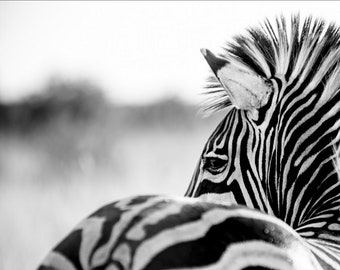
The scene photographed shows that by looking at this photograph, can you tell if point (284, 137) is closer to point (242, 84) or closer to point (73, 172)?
point (242, 84)

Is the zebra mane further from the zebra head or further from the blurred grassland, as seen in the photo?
the blurred grassland

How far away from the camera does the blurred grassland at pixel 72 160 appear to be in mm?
8836

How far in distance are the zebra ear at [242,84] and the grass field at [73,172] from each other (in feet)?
11.9

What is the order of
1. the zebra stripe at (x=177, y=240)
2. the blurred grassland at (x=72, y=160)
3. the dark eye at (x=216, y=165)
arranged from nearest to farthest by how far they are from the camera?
the zebra stripe at (x=177, y=240) < the dark eye at (x=216, y=165) < the blurred grassland at (x=72, y=160)

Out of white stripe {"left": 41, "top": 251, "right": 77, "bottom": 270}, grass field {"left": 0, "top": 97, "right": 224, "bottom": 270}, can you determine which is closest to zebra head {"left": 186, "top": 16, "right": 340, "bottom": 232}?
white stripe {"left": 41, "top": 251, "right": 77, "bottom": 270}

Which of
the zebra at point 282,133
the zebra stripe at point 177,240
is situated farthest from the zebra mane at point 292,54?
the zebra stripe at point 177,240

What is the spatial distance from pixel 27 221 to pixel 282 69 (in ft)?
22.0

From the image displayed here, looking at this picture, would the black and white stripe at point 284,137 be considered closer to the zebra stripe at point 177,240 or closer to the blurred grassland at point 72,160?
the zebra stripe at point 177,240

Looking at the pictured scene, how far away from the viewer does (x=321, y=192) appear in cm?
299

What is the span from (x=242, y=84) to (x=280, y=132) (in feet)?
1.03

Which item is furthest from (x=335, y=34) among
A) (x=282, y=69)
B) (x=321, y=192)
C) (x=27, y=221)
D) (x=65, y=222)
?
(x=27, y=221)

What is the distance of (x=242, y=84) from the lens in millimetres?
3318

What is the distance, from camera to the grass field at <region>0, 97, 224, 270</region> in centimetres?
840

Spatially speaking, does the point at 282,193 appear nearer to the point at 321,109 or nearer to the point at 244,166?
the point at 244,166
